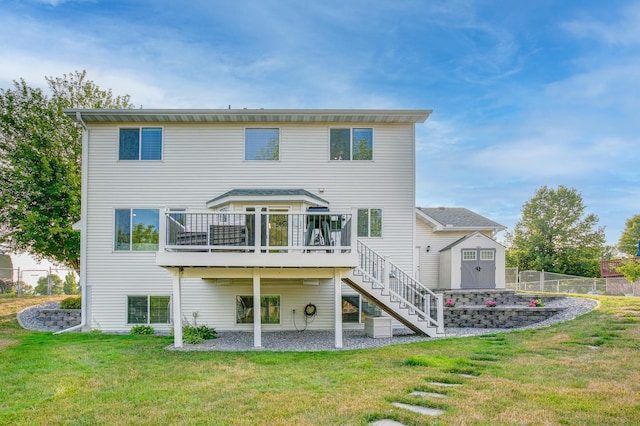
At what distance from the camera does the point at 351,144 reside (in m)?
13.5

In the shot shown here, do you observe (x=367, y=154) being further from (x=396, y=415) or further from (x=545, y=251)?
(x=545, y=251)

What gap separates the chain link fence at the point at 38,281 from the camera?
2098cm

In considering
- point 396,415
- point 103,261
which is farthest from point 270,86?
point 396,415

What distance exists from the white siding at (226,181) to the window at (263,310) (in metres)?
0.24

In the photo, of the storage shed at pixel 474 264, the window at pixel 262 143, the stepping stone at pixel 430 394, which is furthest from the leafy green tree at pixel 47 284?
the stepping stone at pixel 430 394

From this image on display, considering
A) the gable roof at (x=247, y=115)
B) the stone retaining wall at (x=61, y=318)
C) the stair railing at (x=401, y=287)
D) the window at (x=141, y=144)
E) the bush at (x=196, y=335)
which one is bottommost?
the stone retaining wall at (x=61, y=318)

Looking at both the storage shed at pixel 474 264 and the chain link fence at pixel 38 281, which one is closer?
the storage shed at pixel 474 264

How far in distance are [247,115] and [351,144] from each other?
10.5ft

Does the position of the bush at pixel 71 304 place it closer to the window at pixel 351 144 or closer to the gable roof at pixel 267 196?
the gable roof at pixel 267 196

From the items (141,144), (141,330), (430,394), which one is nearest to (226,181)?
(141,144)

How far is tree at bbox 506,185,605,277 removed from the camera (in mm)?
31750

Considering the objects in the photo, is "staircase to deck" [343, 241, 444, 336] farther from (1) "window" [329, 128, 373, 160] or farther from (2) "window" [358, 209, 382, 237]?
(1) "window" [329, 128, 373, 160]

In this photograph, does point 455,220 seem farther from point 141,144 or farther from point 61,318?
point 61,318

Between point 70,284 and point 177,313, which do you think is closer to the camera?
point 177,313
